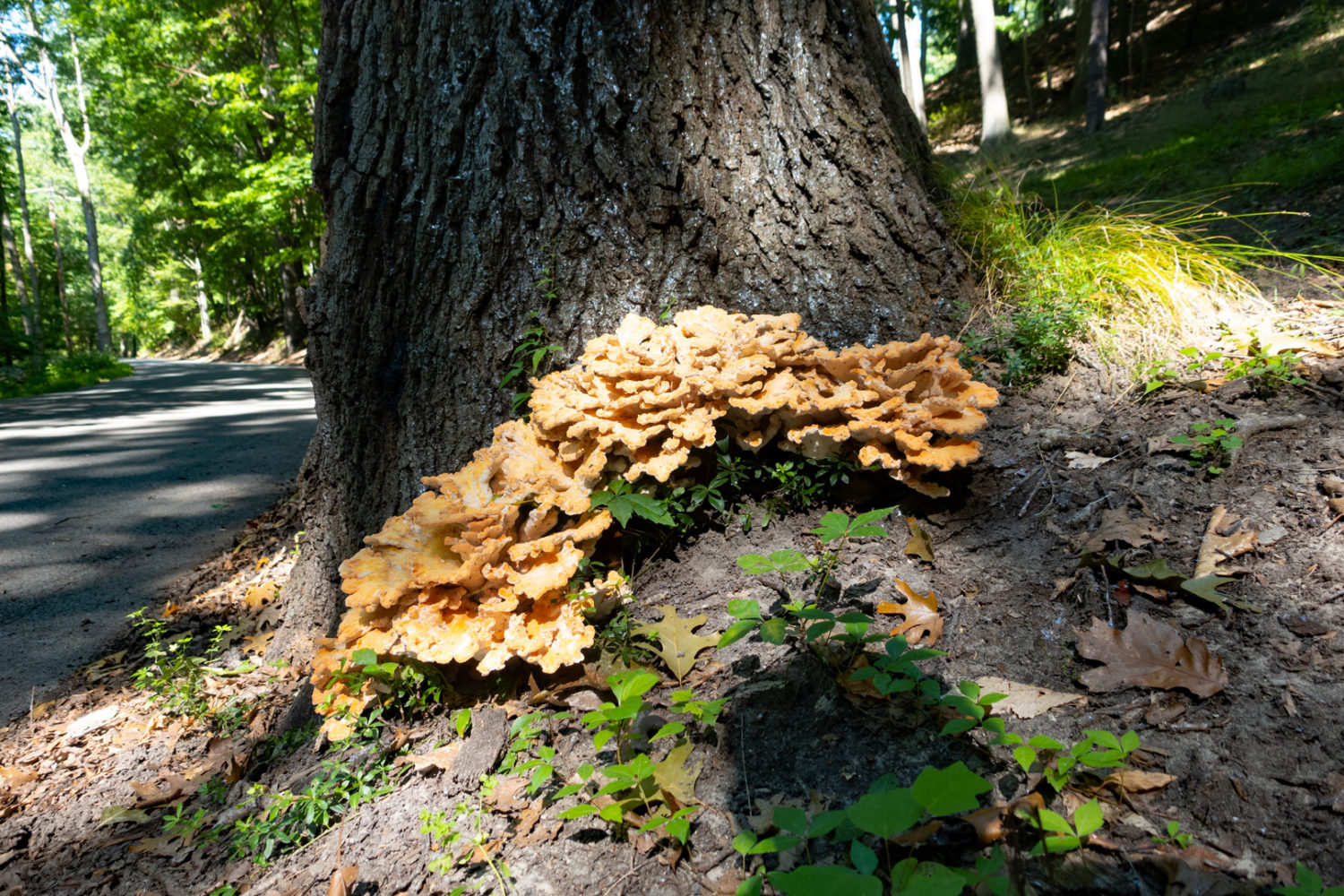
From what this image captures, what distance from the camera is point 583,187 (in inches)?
97.7

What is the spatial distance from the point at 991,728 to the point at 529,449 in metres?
1.46

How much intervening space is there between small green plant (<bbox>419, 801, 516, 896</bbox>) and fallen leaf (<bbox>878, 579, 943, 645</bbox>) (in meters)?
1.08

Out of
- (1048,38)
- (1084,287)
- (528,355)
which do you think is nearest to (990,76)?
(1048,38)

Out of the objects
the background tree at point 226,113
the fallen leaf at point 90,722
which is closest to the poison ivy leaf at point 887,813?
the fallen leaf at point 90,722

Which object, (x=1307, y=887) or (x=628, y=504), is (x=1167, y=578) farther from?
(x=628, y=504)

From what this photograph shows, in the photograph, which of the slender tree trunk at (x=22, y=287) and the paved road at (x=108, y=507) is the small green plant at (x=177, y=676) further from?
the slender tree trunk at (x=22, y=287)

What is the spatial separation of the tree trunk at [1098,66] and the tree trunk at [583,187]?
529 inches

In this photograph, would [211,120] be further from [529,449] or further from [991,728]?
[991,728]

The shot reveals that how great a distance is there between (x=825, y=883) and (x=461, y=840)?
35.2 inches

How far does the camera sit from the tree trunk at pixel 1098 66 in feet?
40.3

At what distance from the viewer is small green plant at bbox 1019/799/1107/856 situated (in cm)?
106


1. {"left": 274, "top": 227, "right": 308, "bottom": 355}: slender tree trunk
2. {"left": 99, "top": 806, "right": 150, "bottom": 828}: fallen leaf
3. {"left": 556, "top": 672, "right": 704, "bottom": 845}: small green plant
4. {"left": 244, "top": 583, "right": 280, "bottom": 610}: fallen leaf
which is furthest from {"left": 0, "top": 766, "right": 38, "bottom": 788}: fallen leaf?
{"left": 274, "top": 227, "right": 308, "bottom": 355}: slender tree trunk

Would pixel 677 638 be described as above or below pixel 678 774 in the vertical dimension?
above

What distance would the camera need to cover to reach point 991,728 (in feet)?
4.18
